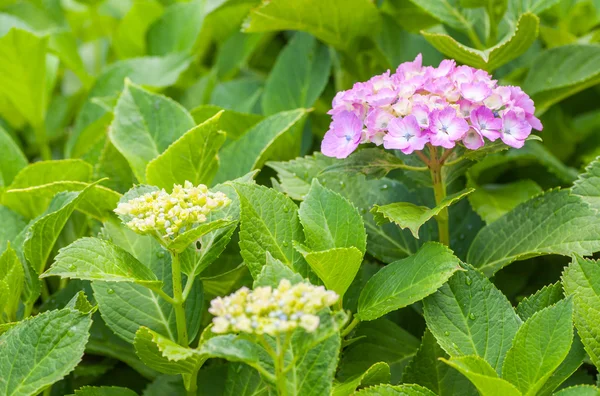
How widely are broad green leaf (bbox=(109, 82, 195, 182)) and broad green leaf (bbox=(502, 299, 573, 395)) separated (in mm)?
676

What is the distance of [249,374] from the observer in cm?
98

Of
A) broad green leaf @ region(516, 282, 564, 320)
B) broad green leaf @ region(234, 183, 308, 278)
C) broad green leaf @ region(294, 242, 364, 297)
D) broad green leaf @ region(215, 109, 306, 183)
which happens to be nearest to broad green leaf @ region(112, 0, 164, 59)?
broad green leaf @ region(215, 109, 306, 183)

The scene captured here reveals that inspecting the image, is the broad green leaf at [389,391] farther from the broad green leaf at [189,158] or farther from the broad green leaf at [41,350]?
the broad green leaf at [189,158]

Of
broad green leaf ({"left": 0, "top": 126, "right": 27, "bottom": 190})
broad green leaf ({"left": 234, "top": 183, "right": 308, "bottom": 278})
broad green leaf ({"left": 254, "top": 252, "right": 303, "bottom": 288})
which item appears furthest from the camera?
broad green leaf ({"left": 0, "top": 126, "right": 27, "bottom": 190})

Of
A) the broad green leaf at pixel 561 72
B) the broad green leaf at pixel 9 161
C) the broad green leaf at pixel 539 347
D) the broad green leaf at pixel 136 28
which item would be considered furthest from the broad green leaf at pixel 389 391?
the broad green leaf at pixel 136 28

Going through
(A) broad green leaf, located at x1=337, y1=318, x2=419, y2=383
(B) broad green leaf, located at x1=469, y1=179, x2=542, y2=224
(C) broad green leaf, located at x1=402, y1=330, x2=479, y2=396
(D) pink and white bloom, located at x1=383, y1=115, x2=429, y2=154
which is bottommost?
(A) broad green leaf, located at x1=337, y1=318, x2=419, y2=383

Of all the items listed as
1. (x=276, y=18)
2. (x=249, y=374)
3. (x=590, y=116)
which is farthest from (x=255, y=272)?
(x=590, y=116)

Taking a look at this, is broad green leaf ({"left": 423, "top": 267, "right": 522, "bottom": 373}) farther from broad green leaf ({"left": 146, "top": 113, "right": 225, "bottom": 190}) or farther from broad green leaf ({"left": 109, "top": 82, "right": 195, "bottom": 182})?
broad green leaf ({"left": 109, "top": 82, "right": 195, "bottom": 182})

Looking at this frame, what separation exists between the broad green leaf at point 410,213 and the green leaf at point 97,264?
32 cm

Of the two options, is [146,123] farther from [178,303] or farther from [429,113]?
[429,113]

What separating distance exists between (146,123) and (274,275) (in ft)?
1.78

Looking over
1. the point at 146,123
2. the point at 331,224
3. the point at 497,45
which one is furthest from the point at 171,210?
the point at 497,45

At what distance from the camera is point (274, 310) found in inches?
28.8

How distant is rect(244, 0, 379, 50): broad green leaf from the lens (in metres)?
1.33
